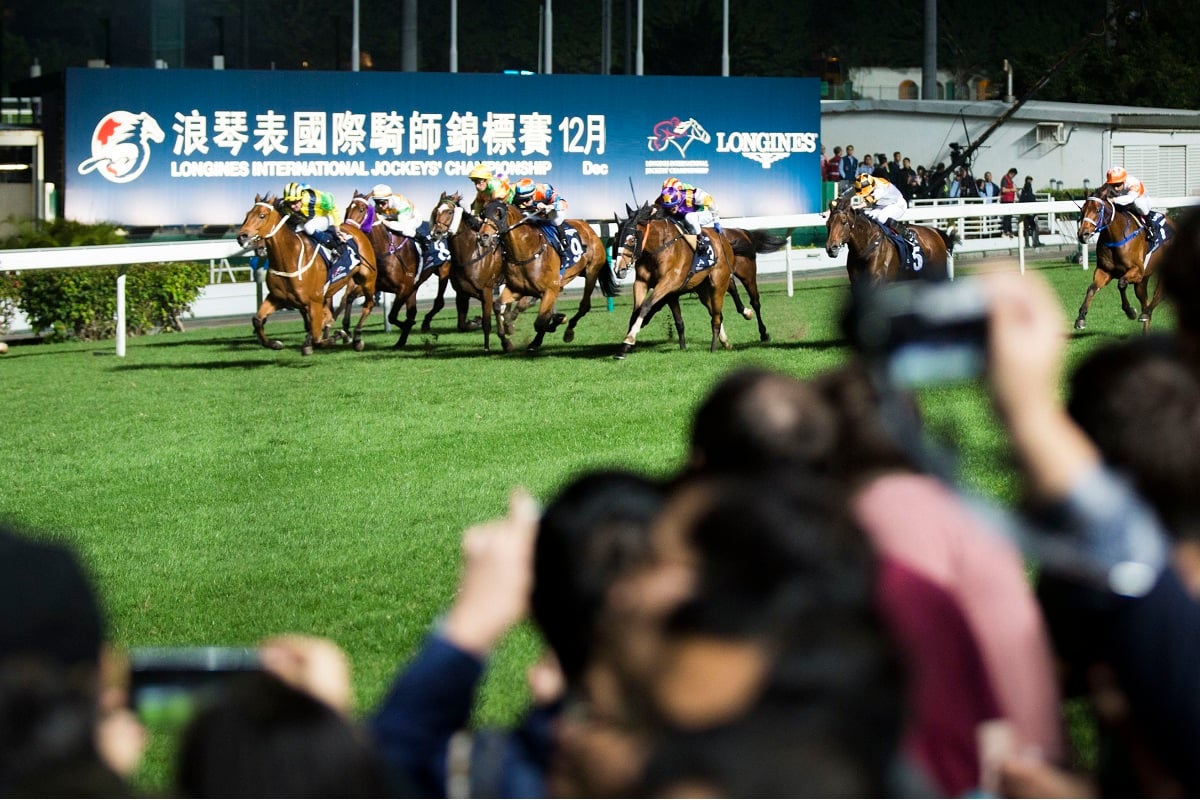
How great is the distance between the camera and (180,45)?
38.2 meters

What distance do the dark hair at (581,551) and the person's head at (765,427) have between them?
4.5 inches

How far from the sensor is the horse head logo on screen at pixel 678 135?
109 feet

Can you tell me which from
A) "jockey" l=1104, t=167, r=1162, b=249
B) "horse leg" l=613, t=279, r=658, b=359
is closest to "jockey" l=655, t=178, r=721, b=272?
"horse leg" l=613, t=279, r=658, b=359

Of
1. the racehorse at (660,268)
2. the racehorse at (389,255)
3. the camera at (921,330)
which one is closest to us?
the camera at (921,330)

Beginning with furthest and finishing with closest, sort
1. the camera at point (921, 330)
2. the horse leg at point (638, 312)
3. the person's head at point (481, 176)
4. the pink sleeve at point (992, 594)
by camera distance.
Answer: the person's head at point (481, 176) < the horse leg at point (638, 312) < the pink sleeve at point (992, 594) < the camera at point (921, 330)

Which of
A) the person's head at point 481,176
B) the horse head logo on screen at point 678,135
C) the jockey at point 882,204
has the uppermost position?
the horse head logo on screen at point 678,135

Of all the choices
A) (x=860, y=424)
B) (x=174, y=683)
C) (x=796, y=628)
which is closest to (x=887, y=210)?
(x=860, y=424)

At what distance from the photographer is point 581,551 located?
2.29 m

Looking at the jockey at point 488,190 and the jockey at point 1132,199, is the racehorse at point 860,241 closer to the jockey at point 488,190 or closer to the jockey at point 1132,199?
the jockey at point 1132,199

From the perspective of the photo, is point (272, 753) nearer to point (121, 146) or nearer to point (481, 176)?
point (481, 176)

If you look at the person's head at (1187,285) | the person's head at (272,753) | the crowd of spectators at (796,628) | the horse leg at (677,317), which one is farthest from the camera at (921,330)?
the horse leg at (677,317)

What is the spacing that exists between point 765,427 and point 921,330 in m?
0.26

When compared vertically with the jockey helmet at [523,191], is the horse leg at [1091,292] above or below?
below

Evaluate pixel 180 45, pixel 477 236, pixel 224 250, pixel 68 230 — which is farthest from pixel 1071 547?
pixel 180 45
